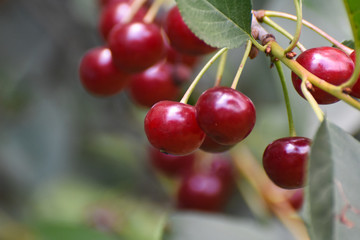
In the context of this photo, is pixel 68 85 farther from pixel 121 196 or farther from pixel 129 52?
pixel 129 52

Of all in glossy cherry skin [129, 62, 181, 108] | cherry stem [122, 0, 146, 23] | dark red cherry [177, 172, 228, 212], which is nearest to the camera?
cherry stem [122, 0, 146, 23]

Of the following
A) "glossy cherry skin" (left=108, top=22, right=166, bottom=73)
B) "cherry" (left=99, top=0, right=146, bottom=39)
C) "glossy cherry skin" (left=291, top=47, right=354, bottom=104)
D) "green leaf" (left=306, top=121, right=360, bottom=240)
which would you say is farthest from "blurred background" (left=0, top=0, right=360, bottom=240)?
"green leaf" (left=306, top=121, right=360, bottom=240)

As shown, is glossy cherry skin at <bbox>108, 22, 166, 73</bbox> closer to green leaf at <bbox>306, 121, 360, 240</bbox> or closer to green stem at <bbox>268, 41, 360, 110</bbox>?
green stem at <bbox>268, 41, 360, 110</bbox>

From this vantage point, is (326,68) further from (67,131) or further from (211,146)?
(67,131)

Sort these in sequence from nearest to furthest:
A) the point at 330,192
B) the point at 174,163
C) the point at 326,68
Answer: the point at 330,192 < the point at 326,68 < the point at 174,163

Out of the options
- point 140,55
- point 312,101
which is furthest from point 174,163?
point 312,101

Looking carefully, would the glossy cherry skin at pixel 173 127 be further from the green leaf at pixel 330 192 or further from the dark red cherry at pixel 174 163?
the dark red cherry at pixel 174 163

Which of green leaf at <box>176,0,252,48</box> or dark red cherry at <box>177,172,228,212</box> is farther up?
green leaf at <box>176,0,252,48</box>
